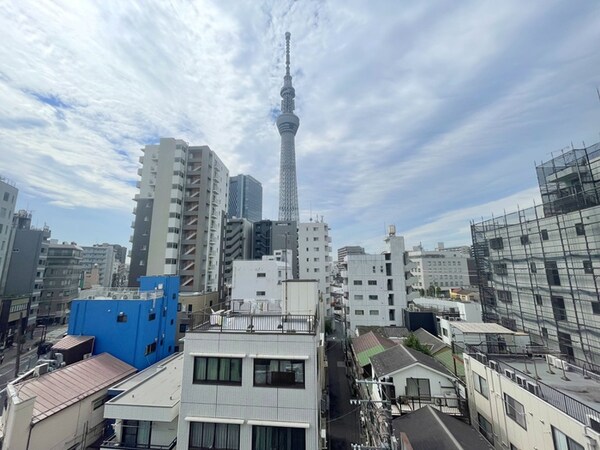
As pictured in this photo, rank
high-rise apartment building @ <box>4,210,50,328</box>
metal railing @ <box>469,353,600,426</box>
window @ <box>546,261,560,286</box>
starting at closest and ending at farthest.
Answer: metal railing @ <box>469,353,600,426</box> → window @ <box>546,261,560,286</box> → high-rise apartment building @ <box>4,210,50,328</box>

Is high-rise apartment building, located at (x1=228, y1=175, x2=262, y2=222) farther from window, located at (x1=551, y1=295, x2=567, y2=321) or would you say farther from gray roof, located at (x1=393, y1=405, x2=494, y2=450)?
gray roof, located at (x1=393, y1=405, x2=494, y2=450)

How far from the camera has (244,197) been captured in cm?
13588

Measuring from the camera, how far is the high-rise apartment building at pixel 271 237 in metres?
72.7

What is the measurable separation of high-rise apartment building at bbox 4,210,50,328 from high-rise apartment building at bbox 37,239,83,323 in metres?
2.09

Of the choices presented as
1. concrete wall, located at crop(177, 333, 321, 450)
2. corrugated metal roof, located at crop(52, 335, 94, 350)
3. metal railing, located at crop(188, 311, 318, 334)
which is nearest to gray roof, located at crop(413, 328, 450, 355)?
metal railing, located at crop(188, 311, 318, 334)

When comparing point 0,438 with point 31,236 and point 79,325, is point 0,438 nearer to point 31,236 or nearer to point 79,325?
point 79,325

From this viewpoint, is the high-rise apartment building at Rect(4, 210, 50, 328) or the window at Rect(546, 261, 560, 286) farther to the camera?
the high-rise apartment building at Rect(4, 210, 50, 328)

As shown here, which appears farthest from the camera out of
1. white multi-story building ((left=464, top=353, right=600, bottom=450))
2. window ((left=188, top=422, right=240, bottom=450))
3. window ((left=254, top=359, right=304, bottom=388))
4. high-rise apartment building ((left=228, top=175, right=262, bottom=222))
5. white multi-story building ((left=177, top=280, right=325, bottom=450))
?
high-rise apartment building ((left=228, top=175, right=262, bottom=222))

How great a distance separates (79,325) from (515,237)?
131ft

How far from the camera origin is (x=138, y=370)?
19891 mm

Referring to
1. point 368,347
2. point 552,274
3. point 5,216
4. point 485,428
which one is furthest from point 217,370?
point 5,216

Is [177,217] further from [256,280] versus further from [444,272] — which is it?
[444,272]

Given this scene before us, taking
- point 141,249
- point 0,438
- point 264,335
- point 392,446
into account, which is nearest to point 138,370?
point 0,438

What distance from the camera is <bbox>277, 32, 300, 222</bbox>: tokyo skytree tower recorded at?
308 ft
